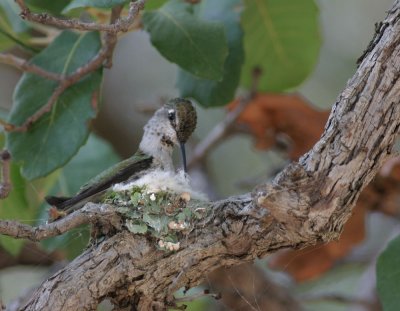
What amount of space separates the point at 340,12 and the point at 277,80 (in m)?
4.72

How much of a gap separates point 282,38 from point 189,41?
3.73 feet

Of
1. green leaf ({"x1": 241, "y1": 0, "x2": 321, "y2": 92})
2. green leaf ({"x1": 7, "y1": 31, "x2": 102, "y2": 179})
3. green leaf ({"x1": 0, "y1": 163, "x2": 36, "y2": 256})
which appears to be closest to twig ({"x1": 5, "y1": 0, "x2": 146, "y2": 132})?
green leaf ({"x1": 7, "y1": 31, "x2": 102, "y2": 179})

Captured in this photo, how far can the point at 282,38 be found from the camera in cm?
454

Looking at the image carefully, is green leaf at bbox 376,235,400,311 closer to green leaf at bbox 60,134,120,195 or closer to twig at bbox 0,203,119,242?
twig at bbox 0,203,119,242

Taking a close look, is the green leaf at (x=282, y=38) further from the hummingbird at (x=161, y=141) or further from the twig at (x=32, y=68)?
the twig at (x=32, y=68)

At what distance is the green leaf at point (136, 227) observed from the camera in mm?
2904

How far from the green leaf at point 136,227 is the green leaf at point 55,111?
0.63m

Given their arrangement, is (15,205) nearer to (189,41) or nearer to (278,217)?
(189,41)

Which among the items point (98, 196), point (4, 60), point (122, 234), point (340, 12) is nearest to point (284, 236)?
point (122, 234)

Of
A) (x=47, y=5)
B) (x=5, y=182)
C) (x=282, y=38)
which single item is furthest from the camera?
(x=282, y=38)

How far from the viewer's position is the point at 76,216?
2795mm

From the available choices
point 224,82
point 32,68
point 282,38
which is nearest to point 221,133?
point 282,38

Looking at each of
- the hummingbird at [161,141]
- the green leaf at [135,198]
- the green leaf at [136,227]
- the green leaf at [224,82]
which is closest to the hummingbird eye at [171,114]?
the hummingbird at [161,141]

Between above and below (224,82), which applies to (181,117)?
below
